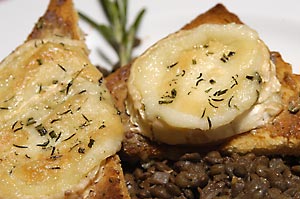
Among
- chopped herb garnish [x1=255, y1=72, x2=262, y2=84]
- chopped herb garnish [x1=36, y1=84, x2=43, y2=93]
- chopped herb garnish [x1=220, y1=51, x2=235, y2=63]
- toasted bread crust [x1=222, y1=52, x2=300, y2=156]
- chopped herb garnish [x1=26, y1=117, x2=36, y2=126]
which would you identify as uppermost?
chopped herb garnish [x1=220, y1=51, x2=235, y2=63]

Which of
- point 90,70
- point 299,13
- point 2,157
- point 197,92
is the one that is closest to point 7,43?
point 90,70

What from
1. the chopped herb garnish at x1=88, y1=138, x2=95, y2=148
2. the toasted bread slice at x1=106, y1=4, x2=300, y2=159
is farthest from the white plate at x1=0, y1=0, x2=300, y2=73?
the chopped herb garnish at x1=88, y1=138, x2=95, y2=148

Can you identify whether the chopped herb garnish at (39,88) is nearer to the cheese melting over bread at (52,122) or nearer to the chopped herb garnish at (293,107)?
the cheese melting over bread at (52,122)

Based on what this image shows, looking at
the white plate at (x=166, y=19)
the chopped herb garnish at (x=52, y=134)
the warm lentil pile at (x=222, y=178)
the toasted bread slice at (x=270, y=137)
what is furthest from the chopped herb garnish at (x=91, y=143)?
the white plate at (x=166, y=19)

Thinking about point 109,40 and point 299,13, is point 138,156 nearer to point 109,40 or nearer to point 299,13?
point 109,40

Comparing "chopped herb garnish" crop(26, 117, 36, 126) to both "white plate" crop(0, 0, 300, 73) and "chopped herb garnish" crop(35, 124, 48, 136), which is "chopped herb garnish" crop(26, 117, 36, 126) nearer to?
"chopped herb garnish" crop(35, 124, 48, 136)

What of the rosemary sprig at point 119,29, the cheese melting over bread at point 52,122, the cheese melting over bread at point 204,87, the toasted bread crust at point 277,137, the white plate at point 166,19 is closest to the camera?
the cheese melting over bread at point 52,122
